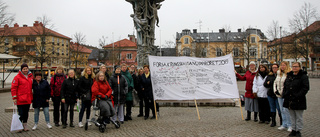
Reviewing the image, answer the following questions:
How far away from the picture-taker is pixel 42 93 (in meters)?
6.79

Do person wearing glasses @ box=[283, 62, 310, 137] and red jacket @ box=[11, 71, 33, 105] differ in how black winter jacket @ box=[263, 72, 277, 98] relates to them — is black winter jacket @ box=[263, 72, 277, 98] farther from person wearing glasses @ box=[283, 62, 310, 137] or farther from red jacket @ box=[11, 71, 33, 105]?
red jacket @ box=[11, 71, 33, 105]

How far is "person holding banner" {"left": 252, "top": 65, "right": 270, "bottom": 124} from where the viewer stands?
691cm

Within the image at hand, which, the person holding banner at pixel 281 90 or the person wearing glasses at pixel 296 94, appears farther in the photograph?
the person holding banner at pixel 281 90

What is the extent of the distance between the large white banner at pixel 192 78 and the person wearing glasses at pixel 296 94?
2044mm

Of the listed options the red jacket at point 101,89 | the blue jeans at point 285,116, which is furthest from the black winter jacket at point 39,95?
the blue jeans at point 285,116

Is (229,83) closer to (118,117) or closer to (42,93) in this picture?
(118,117)

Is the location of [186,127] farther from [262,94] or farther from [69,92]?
[69,92]

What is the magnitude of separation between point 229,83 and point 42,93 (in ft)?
19.9

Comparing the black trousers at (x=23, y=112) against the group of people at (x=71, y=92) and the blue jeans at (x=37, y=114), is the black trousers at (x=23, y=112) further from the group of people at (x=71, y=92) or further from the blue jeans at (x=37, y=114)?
the blue jeans at (x=37, y=114)

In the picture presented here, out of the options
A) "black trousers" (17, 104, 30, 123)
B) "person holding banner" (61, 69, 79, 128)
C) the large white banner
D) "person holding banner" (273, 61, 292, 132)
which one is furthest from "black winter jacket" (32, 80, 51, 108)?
"person holding banner" (273, 61, 292, 132)

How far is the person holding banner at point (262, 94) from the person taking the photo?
6910mm

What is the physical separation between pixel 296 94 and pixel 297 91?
0.12 metres

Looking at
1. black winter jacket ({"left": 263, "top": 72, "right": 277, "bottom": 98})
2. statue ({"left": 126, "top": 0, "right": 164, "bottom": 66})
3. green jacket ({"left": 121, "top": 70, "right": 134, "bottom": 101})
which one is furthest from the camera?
statue ({"left": 126, "top": 0, "right": 164, "bottom": 66})

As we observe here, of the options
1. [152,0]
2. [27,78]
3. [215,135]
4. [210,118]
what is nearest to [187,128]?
[215,135]
